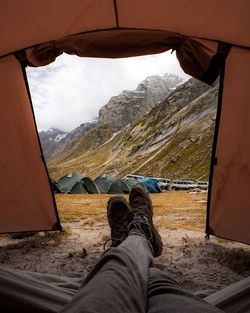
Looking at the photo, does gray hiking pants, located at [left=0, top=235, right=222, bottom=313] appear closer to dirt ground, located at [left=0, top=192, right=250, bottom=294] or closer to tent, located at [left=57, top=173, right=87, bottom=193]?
dirt ground, located at [left=0, top=192, right=250, bottom=294]

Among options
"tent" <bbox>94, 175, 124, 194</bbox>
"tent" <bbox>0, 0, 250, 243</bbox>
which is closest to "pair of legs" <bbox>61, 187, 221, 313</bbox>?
"tent" <bbox>0, 0, 250, 243</bbox>

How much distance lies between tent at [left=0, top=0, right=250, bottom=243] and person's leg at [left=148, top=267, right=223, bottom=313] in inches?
122

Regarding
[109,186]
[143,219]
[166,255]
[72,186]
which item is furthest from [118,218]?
[109,186]

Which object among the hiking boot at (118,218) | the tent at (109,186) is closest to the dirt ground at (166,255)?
the hiking boot at (118,218)

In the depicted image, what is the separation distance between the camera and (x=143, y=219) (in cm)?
388

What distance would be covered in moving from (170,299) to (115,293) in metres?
0.30

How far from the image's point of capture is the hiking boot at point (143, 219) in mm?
3490

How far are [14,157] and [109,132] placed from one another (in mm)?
183463

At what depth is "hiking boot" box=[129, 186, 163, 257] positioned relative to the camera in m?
3.49

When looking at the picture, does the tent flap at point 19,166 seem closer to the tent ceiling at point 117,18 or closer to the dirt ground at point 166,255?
the dirt ground at point 166,255

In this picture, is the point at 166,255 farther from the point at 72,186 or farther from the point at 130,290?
the point at 72,186

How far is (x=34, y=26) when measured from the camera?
4.01 meters

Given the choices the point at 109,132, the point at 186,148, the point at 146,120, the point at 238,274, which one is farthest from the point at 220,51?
Answer: the point at 109,132

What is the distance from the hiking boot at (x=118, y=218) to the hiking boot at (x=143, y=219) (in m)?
0.11
